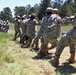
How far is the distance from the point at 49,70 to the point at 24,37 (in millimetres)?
9775

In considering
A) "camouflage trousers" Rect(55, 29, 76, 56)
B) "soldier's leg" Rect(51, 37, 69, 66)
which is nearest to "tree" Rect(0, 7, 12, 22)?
"soldier's leg" Rect(51, 37, 69, 66)

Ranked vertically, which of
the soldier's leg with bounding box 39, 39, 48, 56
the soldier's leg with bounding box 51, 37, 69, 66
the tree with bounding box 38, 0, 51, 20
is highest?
the soldier's leg with bounding box 51, 37, 69, 66

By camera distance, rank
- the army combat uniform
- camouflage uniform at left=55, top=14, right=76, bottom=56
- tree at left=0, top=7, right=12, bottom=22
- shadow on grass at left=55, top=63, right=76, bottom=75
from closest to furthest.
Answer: shadow on grass at left=55, top=63, right=76, bottom=75, camouflage uniform at left=55, top=14, right=76, bottom=56, the army combat uniform, tree at left=0, top=7, right=12, bottom=22

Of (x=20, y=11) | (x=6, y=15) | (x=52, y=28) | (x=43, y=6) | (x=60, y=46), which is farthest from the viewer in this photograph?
(x=20, y=11)

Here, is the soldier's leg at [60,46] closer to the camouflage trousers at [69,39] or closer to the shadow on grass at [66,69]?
the camouflage trousers at [69,39]

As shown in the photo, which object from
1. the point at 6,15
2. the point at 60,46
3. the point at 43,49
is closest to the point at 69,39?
the point at 60,46

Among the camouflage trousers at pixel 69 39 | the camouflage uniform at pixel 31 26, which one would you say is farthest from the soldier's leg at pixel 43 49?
the camouflage uniform at pixel 31 26

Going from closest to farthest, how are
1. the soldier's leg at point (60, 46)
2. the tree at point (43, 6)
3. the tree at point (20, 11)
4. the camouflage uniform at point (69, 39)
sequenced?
the camouflage uniform at point (69, 39) → the soldier's leg at point (60, 46) → the tree at point (43, 6) → the tree at point (20, 11)

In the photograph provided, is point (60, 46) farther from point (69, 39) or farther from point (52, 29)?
point (52, 29)

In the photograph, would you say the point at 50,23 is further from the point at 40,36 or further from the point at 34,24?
the point at 34,24

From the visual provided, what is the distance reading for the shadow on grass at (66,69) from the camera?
966 centimetres

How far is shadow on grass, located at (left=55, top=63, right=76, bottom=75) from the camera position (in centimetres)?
966

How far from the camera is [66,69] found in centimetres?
1028

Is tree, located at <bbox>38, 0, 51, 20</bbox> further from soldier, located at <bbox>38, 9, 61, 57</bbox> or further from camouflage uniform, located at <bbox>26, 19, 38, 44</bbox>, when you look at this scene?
soldier, located at <bbox>38, 9, 61, 57</bbox>
